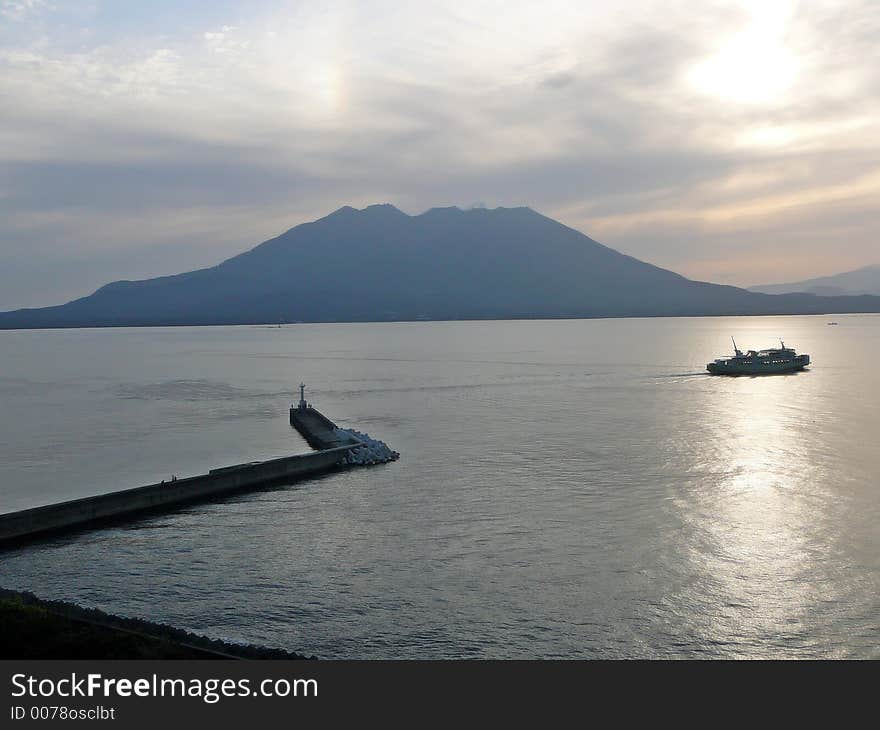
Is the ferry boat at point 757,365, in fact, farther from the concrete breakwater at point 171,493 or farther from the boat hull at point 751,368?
the concrete breakwater at point 171,493

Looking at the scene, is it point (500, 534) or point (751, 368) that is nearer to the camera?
point (500, 534)

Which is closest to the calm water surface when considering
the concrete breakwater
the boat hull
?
the concrete breakwater

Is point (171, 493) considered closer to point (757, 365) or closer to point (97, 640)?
point (97, 640)

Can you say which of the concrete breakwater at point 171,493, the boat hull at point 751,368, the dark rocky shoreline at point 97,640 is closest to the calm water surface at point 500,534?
the concrete breakwater at point 171,493

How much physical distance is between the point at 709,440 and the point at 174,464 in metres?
32.5

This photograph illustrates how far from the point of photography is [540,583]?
22266mm

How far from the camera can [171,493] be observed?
33562mm

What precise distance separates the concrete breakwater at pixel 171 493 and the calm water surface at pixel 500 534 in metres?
1.25

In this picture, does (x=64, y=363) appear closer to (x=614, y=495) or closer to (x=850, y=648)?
(x=614, y=495)

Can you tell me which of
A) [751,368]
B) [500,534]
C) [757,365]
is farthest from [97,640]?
[757,365]

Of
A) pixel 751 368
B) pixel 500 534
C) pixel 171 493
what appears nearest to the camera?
pixel 500 534

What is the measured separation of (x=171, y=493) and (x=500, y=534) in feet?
49.8

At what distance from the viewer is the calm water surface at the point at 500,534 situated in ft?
63.3
